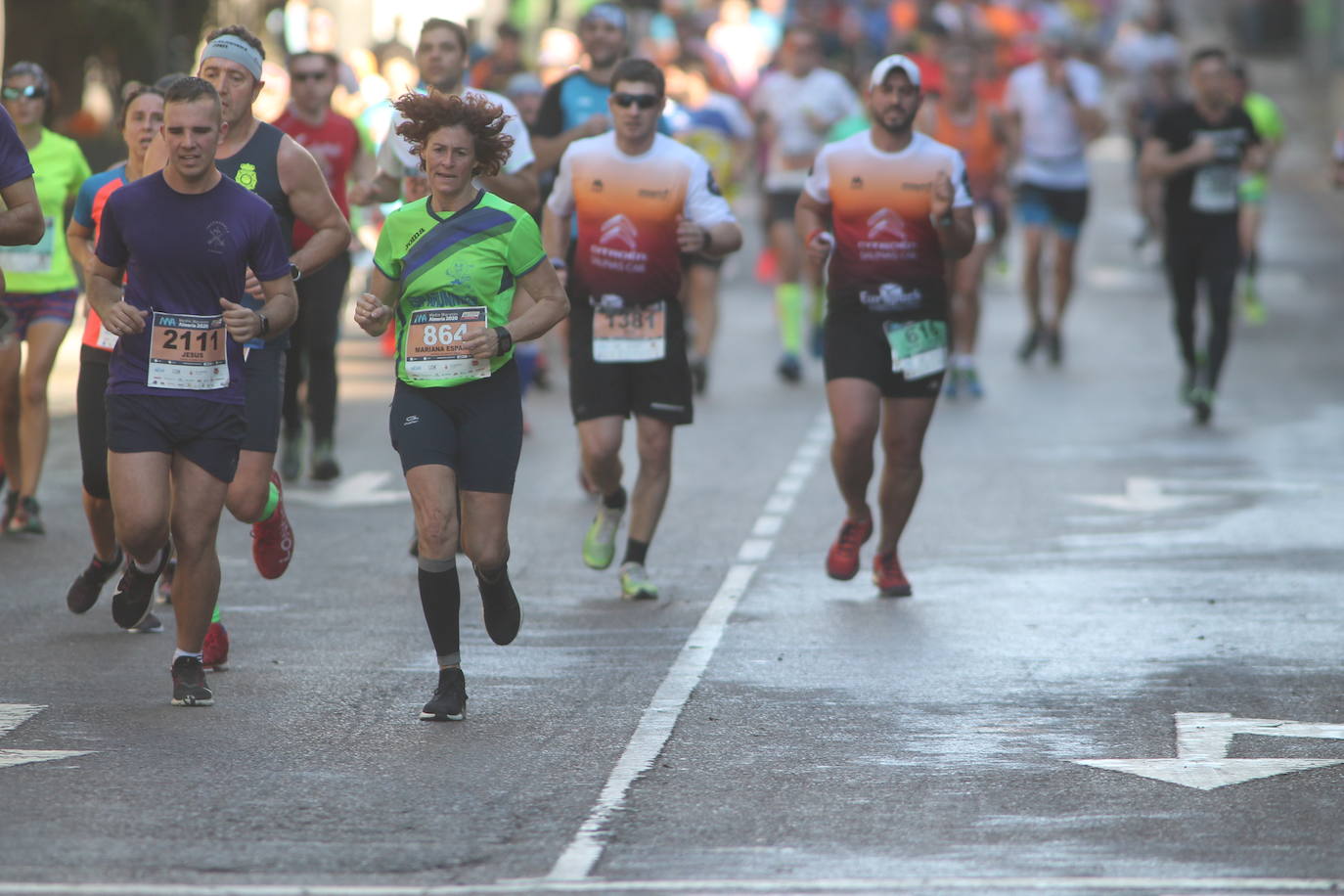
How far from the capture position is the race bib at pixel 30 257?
12023 mm

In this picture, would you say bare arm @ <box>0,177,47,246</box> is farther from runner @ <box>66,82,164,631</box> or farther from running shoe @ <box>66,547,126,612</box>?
running shoe @ <box>66,547,126,612</box>

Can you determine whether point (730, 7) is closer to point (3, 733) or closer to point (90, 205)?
point (90, 205)

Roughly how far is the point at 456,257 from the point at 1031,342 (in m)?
12.7

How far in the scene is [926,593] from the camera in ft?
36.0

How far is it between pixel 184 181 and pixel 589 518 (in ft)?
16.5

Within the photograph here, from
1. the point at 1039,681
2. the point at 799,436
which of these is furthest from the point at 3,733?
the point at 799,436

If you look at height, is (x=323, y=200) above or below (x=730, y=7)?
above

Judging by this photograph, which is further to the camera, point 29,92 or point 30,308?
point 30,308

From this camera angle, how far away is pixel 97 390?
10.2m

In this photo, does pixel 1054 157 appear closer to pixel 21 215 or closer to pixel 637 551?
pixel 637 551

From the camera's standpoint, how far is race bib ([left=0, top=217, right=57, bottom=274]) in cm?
1202

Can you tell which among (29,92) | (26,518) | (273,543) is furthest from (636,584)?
(29,92)

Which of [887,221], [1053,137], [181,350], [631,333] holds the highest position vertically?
[887,221]

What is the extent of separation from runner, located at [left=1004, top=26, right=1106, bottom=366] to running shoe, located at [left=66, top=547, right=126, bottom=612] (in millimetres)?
11185
